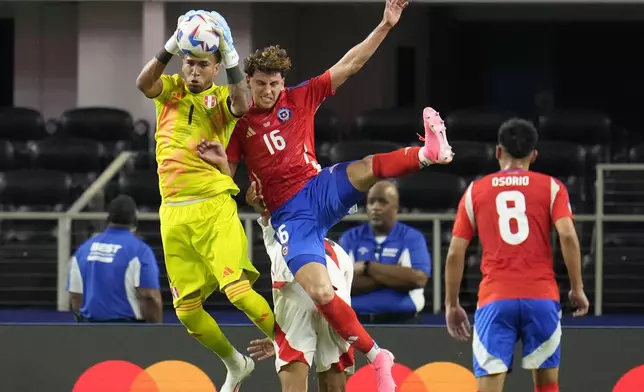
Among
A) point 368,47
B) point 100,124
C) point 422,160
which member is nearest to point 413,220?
point 368,47

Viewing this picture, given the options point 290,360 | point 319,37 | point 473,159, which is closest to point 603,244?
point 473,159

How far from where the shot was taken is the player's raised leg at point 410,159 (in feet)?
24.4

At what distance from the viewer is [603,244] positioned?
12.4 m

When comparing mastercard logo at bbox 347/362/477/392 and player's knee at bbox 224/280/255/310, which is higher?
player's knee at bbox 224/280/255/310

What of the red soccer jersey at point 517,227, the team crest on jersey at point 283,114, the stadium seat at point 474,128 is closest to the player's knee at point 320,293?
the red soccer jersey at point 517,227

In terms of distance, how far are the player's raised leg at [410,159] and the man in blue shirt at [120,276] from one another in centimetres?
299

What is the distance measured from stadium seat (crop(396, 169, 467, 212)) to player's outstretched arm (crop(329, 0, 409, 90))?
4728mm

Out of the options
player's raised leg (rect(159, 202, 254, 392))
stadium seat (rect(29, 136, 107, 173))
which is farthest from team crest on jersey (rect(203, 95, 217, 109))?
stadium seat (rect(29, 136, 107, 173))

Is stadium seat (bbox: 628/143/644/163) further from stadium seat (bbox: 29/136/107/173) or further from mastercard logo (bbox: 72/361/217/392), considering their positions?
mastercard logo (bbox: 72/361/217/392)

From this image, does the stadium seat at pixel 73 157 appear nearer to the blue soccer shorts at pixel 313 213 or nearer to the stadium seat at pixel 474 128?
the stadium seat at pixel 474 128

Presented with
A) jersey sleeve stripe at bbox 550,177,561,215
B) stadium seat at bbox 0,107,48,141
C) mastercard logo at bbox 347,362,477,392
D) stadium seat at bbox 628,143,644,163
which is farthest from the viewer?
stadium seat at bbox 0,107,48,141

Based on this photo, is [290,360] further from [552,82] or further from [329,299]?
[552,82]

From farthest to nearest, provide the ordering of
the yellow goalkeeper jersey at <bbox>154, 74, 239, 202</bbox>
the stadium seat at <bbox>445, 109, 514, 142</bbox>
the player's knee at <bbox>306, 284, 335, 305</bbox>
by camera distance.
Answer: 1. the stadium seat at <bbox>445, 109, 514, 142</bbox>
2. the yellow goalkeeper jersey at <bbox>154, 74, 239, 202</bbox>
3. the player's knee at <bbox>306, 284, 335, 305</bbox>

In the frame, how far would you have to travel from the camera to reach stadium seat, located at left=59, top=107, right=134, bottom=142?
587 inches
